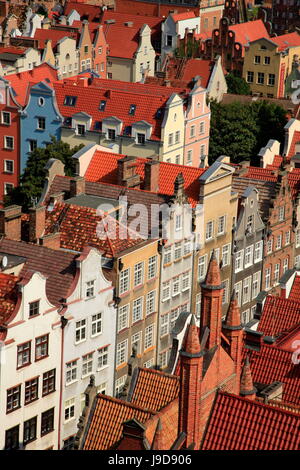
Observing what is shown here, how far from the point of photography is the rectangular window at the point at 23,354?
187 ft

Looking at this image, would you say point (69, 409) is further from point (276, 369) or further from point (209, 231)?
point (209, 231)

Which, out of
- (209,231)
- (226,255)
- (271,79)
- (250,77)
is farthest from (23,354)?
(250,77)

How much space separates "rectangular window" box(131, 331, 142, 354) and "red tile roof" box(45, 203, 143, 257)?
18.4 ft

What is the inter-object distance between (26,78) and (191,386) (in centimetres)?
7585

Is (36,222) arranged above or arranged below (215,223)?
above

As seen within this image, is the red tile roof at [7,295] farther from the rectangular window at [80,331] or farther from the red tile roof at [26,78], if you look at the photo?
the red tile roof at [26,78]

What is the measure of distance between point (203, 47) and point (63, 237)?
3743 inches

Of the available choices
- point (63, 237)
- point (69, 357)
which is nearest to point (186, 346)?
point (69, 357)

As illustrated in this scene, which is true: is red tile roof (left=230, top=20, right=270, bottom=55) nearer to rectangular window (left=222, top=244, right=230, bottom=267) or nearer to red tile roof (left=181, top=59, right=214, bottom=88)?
red tile roof (left=181, top=59, right=214, bottom=88)

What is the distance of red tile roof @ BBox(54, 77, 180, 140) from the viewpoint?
105m

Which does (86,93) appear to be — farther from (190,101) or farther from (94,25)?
(94,25)

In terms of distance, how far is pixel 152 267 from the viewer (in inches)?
2763

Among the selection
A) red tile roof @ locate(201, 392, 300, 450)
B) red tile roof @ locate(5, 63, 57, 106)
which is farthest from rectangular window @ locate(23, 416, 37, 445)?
red tile roof @ locate(5, 63, 57, 106)

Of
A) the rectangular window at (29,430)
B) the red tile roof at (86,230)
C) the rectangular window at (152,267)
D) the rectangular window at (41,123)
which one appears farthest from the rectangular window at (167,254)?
the rectangular window at (41,123)
